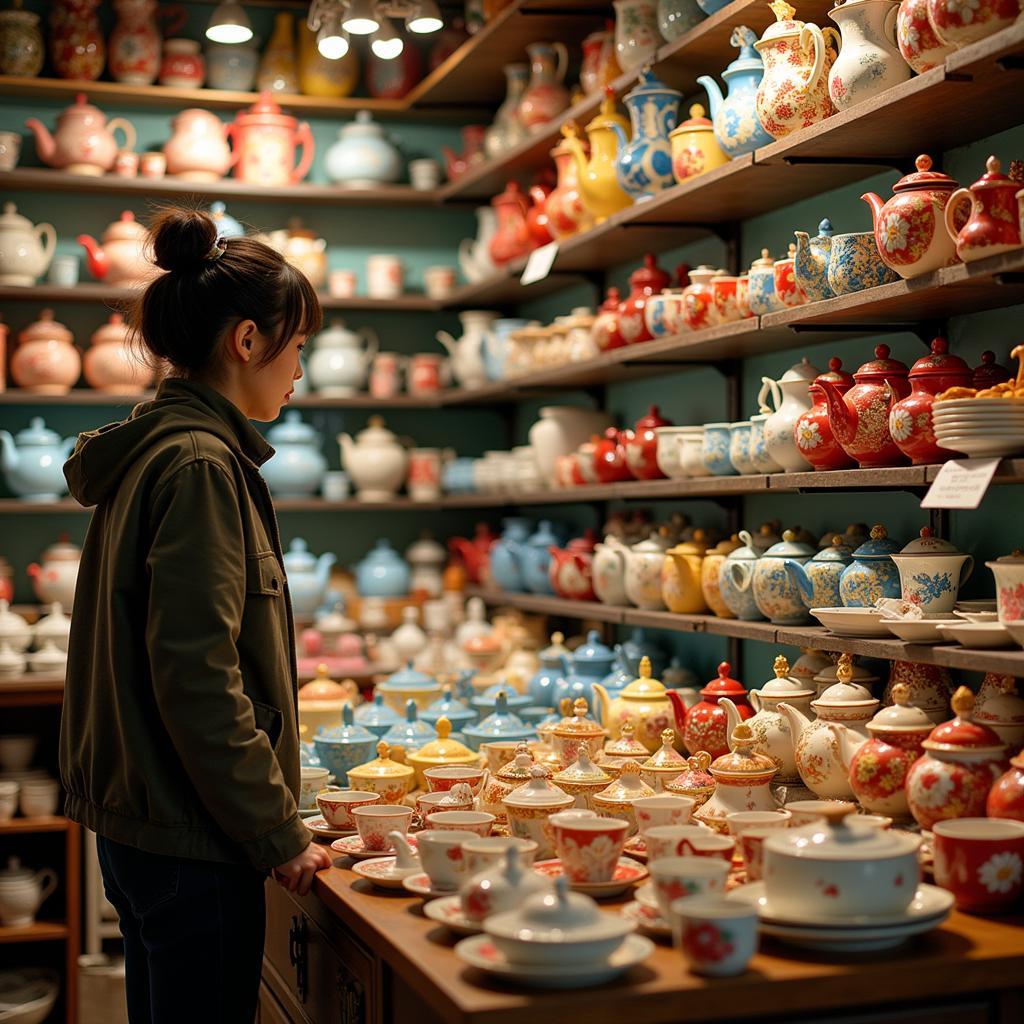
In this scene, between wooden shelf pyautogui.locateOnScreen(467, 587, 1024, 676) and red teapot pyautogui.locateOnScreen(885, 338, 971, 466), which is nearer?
wooden shelf pyautogui.locateOnScreen(467, 587, 1024, 676)

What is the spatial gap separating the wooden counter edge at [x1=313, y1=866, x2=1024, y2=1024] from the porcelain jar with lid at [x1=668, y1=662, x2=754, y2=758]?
847 mm

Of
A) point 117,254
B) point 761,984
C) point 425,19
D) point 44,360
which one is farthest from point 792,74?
point 44,360

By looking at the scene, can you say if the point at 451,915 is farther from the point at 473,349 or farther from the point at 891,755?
the point at 473,349

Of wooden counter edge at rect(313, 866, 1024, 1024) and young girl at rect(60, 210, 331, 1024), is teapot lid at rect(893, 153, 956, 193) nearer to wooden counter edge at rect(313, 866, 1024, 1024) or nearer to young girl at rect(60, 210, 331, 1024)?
young girl at rect(60, 210, 331, 1024)

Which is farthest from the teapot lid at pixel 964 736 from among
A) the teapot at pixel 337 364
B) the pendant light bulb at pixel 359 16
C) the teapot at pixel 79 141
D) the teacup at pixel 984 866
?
the teapot at pixel 79 141

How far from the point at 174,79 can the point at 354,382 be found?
41.9 inches

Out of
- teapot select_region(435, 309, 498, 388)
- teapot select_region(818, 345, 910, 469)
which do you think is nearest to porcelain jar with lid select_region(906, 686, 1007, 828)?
teapot select_region(818, 345, 910, 469)

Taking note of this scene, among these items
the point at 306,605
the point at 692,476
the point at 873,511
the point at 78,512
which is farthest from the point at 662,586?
the point at 78,512

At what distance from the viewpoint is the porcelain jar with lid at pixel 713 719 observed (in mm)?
2383

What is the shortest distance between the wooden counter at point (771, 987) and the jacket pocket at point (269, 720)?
0.28 meters

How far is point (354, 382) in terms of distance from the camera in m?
4.45

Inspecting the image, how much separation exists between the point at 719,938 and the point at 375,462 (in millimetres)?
3147

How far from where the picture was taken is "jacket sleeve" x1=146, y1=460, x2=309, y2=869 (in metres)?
1.67

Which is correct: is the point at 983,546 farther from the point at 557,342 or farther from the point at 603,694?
the point at 557,342
